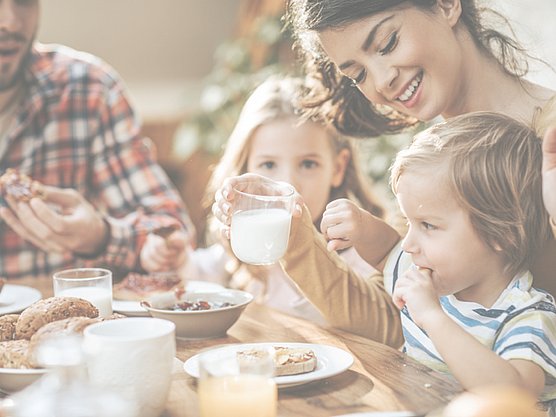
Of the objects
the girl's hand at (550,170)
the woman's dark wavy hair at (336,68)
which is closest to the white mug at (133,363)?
the girl's hand at (550,170)

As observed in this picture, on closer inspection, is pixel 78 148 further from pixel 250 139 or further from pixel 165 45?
pixel 165 45

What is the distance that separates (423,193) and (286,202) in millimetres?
282

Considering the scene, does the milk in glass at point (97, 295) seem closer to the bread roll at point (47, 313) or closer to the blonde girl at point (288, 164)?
the bread roll at point (47, 313)

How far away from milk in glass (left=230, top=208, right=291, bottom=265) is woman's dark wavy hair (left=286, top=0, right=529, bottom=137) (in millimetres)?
481

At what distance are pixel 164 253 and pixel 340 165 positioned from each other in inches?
25.0

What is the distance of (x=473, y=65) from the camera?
188 cm

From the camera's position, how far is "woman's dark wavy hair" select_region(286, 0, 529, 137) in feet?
5.86

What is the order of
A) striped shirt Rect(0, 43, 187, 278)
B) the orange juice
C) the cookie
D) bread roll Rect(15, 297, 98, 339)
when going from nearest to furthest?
the orange juice < bread roll Rect(15, 297, 98, 339) < the cookie < striped shirt Rect(0, 43, 187, 278)

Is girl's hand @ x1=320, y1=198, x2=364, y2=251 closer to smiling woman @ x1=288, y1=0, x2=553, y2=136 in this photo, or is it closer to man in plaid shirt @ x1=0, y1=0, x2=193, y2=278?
smiling woman @ x1=288, y1=0, x2=553, y2=136

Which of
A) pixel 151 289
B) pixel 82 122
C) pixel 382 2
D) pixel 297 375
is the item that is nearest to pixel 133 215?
pixel 82 122

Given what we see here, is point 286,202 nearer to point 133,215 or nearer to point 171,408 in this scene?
point 171,408

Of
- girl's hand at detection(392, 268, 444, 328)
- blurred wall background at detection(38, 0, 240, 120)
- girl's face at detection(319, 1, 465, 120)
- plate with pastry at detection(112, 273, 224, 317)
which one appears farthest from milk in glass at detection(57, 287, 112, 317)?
blurred wall background at detection(38, 0, 240, 120)

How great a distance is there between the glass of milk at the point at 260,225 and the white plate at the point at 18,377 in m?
0.52

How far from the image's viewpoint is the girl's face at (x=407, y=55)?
1.76m
